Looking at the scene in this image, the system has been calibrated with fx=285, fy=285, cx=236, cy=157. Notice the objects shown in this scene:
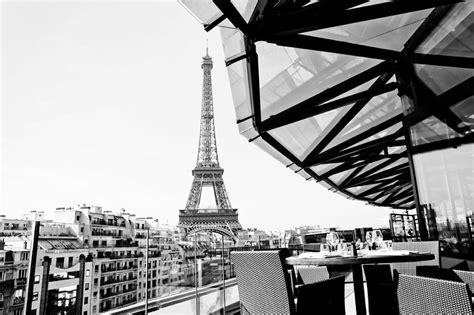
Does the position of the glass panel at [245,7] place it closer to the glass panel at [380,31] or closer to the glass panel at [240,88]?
the glass panel at [240,88]

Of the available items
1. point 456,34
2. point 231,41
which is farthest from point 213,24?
point 456,34

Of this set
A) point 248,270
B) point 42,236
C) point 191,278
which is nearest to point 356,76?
point 248,270

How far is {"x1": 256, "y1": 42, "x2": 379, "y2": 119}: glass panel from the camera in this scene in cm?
304

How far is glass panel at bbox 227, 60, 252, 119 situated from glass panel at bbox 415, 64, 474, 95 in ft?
6.27

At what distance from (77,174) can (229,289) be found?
33.9 metres

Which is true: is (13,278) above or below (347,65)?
below

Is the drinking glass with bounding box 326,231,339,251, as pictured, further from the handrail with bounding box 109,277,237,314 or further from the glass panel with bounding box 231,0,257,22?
the handrail with bounding box 109,277,237,314

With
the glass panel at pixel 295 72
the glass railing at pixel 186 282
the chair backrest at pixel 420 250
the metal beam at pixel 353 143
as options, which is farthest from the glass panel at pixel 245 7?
the metal beam at pixel 353 143

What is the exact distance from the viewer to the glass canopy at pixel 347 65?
204 centimetres

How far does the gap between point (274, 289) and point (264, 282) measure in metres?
0.06

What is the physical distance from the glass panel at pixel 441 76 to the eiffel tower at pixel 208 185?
2148cm

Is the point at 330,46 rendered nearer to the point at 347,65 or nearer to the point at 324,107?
the point at 347,65

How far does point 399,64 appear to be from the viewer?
352cm

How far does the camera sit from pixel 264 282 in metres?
1.34
